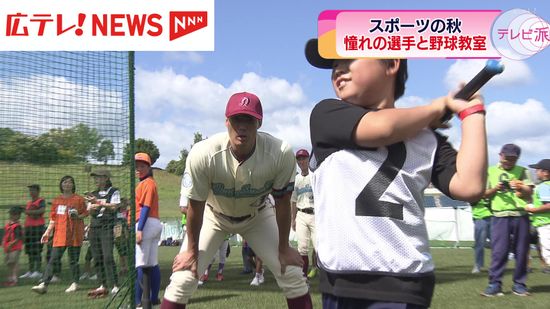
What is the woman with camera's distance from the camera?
727 cm

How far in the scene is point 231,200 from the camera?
4152 millimetres

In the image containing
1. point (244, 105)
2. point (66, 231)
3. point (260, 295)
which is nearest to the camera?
point (244, 105)

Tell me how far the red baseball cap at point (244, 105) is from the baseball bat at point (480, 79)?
2387 millimetres

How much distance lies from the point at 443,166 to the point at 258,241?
2.87 meters

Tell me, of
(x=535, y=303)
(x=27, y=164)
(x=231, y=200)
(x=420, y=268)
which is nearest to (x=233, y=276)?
(x=27, y=164)

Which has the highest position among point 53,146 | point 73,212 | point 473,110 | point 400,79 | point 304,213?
point 400,79

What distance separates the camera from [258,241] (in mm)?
4309

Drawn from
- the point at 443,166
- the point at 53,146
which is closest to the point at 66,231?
the point at 53,146

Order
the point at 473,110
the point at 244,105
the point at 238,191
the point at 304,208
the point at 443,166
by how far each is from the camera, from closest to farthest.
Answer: the point at 473,110
the point at 443,166
the point at 244,105
the point at 238,191
the point at 304,208

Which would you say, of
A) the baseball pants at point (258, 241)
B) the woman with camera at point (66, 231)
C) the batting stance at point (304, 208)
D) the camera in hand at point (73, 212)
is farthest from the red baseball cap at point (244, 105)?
the batting stance at point (304, 208)

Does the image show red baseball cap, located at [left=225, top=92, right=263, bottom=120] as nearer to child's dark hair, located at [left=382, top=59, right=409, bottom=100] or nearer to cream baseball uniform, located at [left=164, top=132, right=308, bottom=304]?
cream baseball uniform, located at [left=164, top=132, right=308, bottom=304]

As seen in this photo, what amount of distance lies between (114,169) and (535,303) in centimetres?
540

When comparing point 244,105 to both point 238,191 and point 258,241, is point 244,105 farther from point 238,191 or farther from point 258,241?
point 258,241

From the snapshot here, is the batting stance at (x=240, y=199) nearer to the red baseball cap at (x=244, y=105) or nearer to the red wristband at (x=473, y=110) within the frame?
the red baseball cap at (x=244, y=105)
